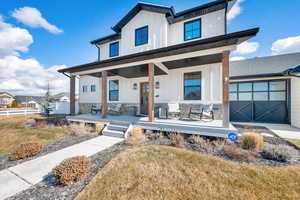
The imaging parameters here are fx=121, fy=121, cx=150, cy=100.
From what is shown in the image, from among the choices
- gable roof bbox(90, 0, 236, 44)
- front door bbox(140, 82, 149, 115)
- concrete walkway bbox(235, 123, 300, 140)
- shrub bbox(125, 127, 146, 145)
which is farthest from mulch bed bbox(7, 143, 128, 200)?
gable roof bbox(90, 0, 236, 44)

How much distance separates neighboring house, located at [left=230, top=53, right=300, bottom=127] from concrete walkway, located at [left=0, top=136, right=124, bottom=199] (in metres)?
9.39

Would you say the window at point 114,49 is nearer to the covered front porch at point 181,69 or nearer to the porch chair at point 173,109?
the covered front porch at point 181,69

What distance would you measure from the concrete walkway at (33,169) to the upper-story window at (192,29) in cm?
798

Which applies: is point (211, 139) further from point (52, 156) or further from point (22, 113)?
point (22, 113)

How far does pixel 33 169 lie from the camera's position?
3340mm

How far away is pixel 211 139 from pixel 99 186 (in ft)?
14.4

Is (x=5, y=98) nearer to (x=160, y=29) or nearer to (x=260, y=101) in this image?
(x=160, y=29)

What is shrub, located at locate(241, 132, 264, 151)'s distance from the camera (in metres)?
3.96

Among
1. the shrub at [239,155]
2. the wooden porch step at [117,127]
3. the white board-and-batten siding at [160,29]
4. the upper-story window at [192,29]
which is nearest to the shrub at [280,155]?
the shrub at [239,155]

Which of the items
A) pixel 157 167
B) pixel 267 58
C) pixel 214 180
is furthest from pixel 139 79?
pixel 267 58

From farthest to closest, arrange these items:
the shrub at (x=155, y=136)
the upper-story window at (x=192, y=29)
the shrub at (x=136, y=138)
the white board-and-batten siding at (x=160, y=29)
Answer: the upper-story window at (x=192, y=29) → the white board-and-batten siding at (x=160, y=29) → the shrub at (x=155, y=136) → the shrub at (x=136, y=138)

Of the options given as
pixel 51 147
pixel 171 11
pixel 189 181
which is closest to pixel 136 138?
pixel 189 181

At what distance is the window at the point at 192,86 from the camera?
301 inches

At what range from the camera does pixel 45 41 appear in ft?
36.3
